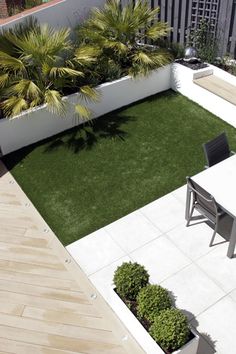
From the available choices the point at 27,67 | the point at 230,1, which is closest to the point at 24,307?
the point at 27,67

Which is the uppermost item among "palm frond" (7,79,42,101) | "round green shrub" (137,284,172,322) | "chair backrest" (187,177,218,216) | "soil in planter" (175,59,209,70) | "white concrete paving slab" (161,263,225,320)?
"palm frond" (7,79,42,101)

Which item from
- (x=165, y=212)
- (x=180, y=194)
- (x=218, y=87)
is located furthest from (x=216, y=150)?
(x=218, y=87)

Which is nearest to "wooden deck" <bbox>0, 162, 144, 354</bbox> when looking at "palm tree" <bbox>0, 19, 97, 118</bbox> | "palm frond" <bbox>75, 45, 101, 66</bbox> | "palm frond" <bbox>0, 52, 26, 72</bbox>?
"palm tree" <bbox>0, 19, 97, 118</bbox>

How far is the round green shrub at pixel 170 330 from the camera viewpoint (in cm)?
400

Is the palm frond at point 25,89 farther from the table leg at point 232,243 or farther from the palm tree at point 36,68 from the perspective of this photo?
the table leg at point 232,243

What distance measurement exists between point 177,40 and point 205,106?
7.10ft

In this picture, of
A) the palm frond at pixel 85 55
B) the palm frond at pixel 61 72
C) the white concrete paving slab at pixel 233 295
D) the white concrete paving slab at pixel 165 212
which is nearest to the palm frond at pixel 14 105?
the palm frond at pixel 61 72

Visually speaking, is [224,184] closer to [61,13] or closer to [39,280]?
[39,280]

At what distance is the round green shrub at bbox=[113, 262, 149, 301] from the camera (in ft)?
14.9

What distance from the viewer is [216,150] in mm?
6168

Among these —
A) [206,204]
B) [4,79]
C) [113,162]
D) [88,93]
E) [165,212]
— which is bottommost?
[165,212]

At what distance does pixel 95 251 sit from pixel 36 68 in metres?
3.95

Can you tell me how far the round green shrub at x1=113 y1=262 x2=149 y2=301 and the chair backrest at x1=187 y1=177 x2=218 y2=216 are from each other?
139 cm

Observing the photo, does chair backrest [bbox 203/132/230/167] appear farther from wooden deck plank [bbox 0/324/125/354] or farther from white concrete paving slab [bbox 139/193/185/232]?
wooden deck plank [bbox 0/324/125/354]
